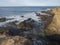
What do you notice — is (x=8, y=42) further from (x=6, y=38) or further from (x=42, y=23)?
(x=42, y=23)

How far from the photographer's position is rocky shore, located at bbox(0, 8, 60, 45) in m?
3.73

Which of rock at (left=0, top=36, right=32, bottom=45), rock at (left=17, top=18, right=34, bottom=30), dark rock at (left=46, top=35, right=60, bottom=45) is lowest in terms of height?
dark rock at (left=46, top=35, right=60, bottom=45)

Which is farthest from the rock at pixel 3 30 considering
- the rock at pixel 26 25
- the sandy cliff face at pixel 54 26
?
the sandy cliff face at pixel 54 26

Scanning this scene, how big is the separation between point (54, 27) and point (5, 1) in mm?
1610

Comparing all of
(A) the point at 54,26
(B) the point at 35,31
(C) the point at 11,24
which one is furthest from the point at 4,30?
(A) the point at 54,26

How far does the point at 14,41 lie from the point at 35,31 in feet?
2.37

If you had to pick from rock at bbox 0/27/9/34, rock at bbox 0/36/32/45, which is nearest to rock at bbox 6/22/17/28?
rock at bbox 0/27/9/34

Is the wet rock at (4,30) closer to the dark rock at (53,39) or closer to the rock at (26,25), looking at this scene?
the rock at (26,25)

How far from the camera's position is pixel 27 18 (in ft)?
14.9

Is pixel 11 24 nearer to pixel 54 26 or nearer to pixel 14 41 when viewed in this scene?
pixel 14 41

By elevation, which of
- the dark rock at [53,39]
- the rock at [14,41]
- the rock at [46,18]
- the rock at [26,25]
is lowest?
the dark rock at [53,39]

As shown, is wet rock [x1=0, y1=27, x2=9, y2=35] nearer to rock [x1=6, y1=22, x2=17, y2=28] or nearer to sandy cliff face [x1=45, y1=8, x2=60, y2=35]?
rock [x1=6, y1=22, x2=17, y2=28]

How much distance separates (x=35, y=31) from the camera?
409cm

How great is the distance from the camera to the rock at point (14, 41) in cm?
360
